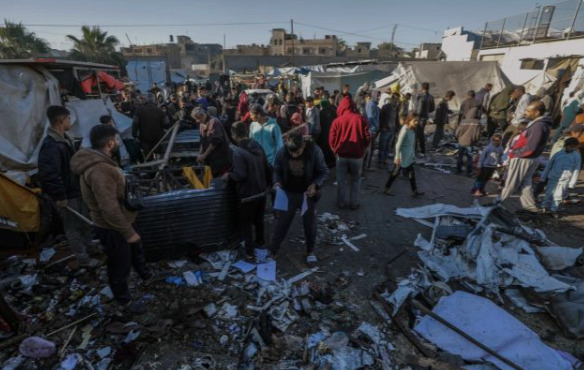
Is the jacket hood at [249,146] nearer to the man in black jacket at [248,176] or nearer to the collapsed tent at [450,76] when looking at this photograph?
the man in black jacket at [248,176]

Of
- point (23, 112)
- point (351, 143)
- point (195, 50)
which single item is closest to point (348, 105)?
point (351, 143)

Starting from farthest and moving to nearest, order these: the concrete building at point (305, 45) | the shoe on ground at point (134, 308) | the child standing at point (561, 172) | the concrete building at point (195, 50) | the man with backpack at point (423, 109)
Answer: the concrete building at point (195, 50) < the concrete building at point (305, 45) < the man with backpack at point (423, 109) < the child standing at point (561, 172) < the shoe on ground at point (134, 308)

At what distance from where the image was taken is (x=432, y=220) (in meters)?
5.31

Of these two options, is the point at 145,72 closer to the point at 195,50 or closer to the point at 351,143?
the point at 351,143

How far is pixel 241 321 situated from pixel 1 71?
610cm

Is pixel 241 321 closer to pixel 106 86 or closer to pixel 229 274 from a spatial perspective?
pixel 229 274

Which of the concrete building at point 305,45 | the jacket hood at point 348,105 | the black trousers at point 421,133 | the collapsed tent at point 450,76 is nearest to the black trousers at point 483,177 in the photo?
the black trousers at point 421,133

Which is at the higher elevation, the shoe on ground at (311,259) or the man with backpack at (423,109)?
the man with backpack at (423,109)

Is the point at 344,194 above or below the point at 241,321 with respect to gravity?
above

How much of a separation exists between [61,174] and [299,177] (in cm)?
300

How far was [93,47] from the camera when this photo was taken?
3080 cm

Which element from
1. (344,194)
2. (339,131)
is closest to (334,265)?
(344,194)

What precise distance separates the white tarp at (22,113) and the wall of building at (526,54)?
56.3ft

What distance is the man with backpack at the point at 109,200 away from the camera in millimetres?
2645
